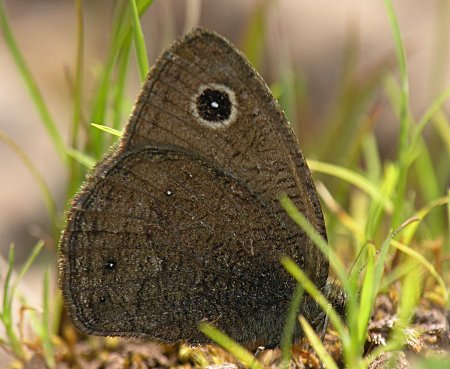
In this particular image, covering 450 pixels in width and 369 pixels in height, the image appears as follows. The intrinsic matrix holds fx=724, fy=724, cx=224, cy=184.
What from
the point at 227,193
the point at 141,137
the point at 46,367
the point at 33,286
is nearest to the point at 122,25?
the point at 141,137

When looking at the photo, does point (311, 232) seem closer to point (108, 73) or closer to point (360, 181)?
point (360, 181)

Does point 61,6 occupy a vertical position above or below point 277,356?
above

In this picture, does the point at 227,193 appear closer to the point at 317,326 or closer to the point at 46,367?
the point at 317,326

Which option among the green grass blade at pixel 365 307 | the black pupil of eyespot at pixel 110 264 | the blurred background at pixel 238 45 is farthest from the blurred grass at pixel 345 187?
the blurred background at pixel 238 45

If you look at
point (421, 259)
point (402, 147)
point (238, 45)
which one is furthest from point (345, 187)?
point (238, 45)

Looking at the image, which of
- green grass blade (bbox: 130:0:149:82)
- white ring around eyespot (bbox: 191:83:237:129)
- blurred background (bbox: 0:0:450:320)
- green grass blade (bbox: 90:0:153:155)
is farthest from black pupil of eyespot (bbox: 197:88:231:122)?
blurred background (bbox: 0:0:450:320)
